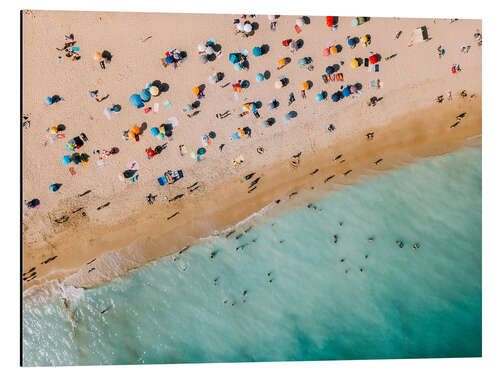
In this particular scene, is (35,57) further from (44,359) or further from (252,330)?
(252,330)

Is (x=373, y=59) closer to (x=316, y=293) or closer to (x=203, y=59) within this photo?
(x=203, y=59)

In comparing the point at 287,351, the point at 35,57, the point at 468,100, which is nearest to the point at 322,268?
the point at 287,351

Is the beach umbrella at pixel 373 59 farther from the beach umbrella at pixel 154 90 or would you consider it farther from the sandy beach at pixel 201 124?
the beach umbrella at pixel 154 90

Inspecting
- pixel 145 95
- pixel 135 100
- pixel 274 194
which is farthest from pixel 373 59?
pixel 135 100

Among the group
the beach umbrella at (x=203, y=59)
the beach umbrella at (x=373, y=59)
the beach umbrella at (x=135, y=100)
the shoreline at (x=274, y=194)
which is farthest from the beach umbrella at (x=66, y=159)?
the beach umbrella at (x=373, y=59)

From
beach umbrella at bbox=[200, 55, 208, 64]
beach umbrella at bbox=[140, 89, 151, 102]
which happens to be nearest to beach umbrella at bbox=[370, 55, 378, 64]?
beach umbrella at bbox=[200, 55, 208, 64]
